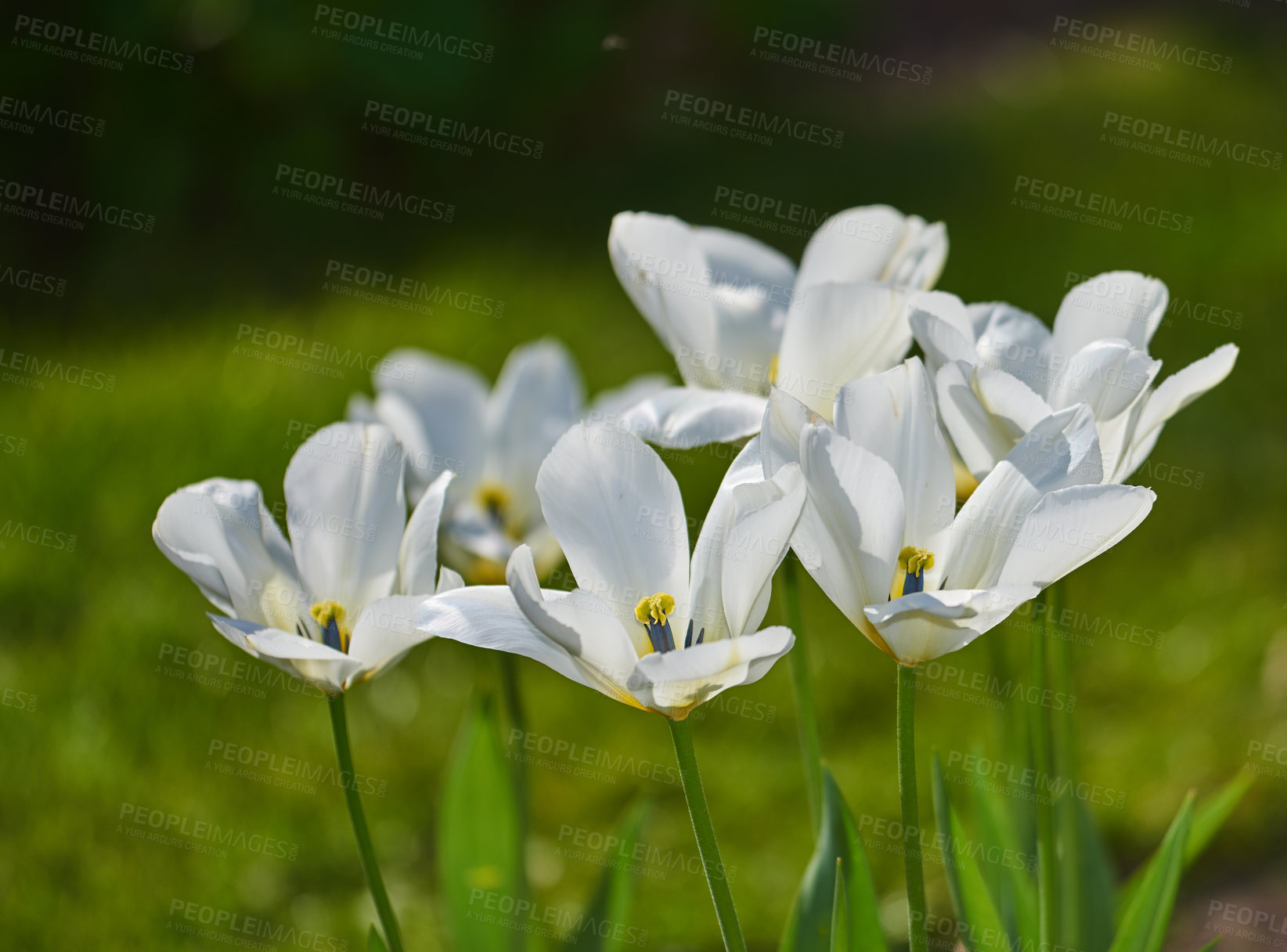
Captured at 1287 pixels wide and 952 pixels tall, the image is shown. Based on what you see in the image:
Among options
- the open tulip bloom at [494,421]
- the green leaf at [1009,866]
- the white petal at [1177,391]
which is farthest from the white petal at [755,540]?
the open tulip bloom at [494,421]

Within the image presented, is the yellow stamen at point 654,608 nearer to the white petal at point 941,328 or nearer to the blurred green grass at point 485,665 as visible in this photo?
the white petal at point 941,328

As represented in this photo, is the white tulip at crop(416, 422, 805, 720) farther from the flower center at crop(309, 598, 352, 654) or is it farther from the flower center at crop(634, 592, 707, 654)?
the flower center at crop(309, 598, 352, 654)

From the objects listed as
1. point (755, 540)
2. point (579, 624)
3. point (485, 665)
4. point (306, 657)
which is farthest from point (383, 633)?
point (485, 665)

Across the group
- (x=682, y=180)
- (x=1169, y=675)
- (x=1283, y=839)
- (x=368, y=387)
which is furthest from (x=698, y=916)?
(x=682, y=180)

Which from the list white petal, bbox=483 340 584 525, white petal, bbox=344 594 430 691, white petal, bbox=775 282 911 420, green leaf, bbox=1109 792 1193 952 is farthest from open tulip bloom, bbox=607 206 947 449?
green leaf, bbox=1109 792 1193 952

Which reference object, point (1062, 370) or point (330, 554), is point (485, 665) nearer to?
point (330, 554)

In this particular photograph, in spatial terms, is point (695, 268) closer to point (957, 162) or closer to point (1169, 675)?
point (1169, 675)
